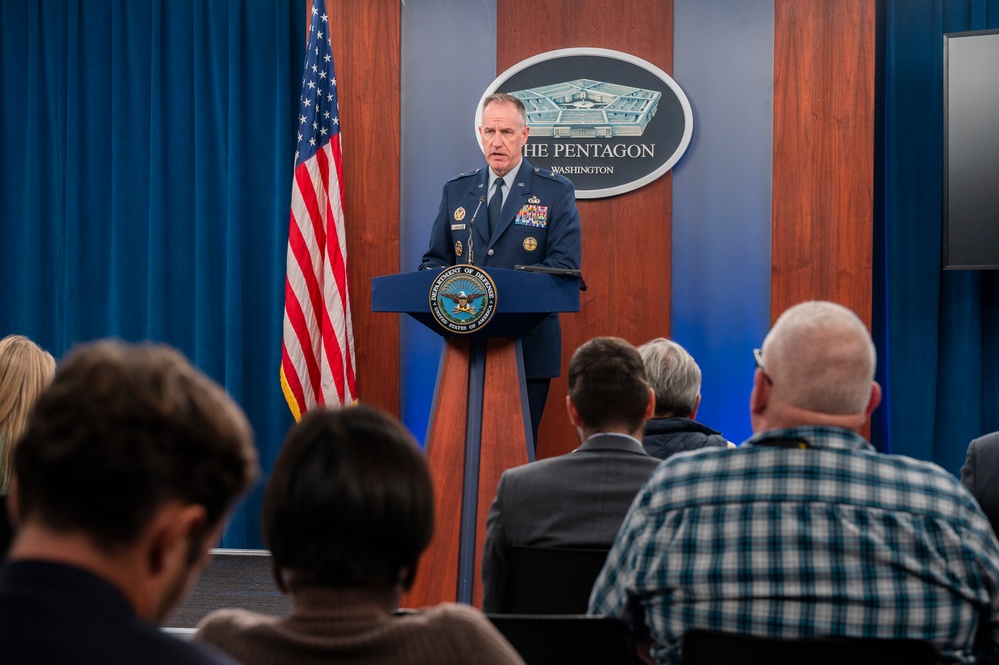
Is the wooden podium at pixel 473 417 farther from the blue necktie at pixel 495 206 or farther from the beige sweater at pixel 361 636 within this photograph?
the beige sweater at pixel 361 636

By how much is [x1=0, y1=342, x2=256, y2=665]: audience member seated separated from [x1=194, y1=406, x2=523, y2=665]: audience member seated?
0.27m

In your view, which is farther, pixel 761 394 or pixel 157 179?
pixel 157 179

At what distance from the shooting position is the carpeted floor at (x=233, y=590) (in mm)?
4109

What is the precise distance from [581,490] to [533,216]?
2.35m

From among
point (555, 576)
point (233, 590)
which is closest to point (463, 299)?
point (555, 576)

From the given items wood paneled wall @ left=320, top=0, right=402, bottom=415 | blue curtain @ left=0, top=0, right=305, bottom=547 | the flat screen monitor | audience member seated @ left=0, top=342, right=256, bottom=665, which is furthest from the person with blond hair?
the flat screen monitor

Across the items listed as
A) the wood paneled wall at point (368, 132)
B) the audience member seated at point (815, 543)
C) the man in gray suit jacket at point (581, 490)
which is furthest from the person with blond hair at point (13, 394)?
Result: the wood paneled wall at point (368, 132)

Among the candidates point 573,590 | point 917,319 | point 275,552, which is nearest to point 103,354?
point 275,552

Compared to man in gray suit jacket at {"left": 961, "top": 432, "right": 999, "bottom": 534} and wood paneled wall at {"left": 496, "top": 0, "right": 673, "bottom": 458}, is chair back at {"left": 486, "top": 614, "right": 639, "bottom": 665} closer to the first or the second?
man in gray suit jacket at {"left": 961, "top": 432, "right": 999, "bottom": 534}

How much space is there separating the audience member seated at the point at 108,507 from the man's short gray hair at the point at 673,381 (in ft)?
7.13

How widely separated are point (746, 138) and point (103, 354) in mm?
4668

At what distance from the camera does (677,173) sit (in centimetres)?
514

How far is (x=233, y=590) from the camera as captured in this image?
4.55 meters

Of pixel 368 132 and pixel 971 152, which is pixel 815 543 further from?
pixel 368 132
